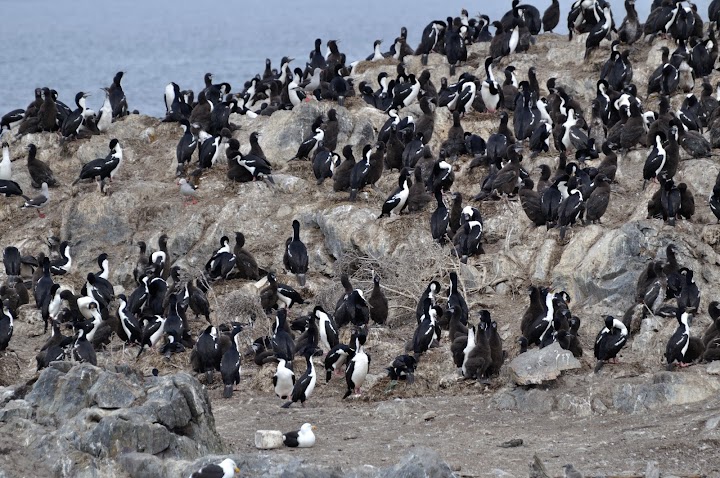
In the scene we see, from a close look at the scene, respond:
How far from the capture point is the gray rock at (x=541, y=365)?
17.0 meters

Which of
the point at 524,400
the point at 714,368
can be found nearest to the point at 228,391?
the point at 524,400

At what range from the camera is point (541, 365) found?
17.2 metres

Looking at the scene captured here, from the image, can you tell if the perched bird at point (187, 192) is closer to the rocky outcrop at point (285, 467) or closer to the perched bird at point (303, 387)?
the perched bird at point (303, 387)


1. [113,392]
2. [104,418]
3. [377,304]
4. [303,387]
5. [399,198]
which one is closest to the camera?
[104,418]

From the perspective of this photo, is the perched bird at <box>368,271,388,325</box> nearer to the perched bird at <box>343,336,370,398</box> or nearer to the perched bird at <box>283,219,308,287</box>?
the perched bird at <box>283,219,308,287</box>

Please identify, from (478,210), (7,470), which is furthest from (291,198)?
(7,470)

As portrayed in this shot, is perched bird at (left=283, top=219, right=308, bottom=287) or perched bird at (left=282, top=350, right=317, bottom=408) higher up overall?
perched bird at (left=283, top=219, right=308, bottom=287)

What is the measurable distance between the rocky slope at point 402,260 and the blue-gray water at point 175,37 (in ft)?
116

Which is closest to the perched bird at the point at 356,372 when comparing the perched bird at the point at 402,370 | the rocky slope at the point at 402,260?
the rocky slope at the point at 402,260

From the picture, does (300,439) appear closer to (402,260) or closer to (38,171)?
(402,260)

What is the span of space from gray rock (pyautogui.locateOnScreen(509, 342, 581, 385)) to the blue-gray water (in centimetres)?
4634

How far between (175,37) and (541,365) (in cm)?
9456

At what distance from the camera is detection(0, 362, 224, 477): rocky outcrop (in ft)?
44.5

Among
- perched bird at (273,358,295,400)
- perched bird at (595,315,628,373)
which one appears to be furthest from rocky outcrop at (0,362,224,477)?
perched bird at (595,315,628,373)
